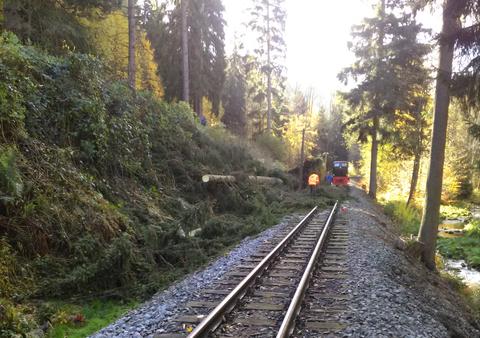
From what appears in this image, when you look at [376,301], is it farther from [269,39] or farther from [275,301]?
[269,39]

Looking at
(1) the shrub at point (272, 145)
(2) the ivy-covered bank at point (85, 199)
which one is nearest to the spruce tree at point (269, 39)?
(1) the shrub at point (272, 145)

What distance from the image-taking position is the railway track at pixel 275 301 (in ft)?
17.7

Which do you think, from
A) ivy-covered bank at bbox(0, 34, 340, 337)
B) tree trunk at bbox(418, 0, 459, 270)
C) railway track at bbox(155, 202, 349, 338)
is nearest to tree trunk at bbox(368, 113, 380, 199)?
ivy-covered bank at bbox(0, 34, 340, 337)

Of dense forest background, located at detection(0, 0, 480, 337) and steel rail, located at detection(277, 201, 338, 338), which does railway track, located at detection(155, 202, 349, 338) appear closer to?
steel rail, located at detection(277, 201, 338, 338)

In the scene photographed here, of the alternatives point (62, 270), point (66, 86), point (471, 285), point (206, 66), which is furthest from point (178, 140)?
point (206, 66)

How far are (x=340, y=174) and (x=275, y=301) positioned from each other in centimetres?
3582

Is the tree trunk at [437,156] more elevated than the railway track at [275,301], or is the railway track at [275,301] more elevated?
the tree trunk at [437,156]

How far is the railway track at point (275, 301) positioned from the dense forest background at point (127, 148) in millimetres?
1537

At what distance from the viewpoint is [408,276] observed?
8.88 m

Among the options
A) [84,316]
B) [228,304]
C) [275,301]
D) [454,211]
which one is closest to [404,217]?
[454,211]

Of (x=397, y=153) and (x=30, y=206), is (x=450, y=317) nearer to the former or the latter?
(x=30, y=206)

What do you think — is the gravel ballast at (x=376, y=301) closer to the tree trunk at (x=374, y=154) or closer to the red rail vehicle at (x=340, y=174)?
the tree trunk at (x=374, y=154)

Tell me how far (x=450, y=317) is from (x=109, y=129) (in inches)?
374

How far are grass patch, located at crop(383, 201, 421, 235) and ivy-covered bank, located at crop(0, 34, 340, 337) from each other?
8.25 meters
